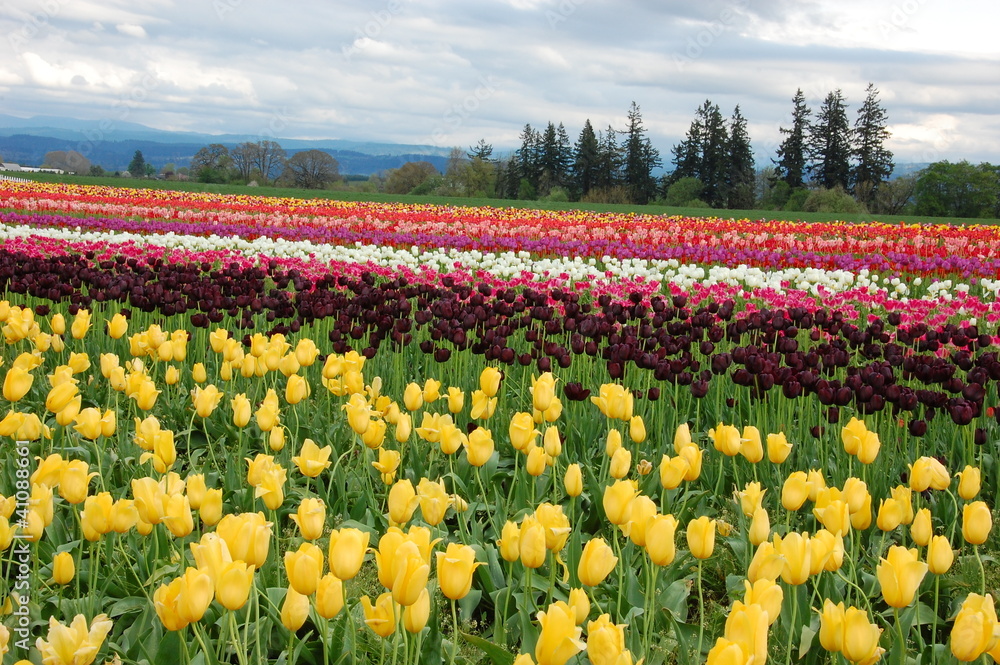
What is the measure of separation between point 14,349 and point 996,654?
6.09 meters

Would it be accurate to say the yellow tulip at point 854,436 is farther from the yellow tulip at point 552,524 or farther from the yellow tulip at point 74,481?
the yellow tulip at point 74,481

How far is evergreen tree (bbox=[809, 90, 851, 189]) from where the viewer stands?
59469 mm

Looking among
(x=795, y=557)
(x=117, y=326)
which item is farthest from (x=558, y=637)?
(x=117, y=326)

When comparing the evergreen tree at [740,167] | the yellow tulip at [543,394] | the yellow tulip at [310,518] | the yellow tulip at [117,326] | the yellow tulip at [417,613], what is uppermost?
the evergreen tree at [740,167]

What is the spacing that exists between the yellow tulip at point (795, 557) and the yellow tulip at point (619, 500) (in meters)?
0.40

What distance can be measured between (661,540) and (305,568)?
790 millimetres

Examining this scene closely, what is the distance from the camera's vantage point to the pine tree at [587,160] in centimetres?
6353

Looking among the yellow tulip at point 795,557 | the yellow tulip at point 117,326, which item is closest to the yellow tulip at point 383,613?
the yellow tulip at point 795,557

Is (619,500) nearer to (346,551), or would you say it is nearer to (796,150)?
(346,551)

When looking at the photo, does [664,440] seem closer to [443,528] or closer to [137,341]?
[443,528]

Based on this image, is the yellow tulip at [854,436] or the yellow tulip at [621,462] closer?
the yellow tulip at [621,462]

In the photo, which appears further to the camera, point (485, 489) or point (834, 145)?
point (834, 145)

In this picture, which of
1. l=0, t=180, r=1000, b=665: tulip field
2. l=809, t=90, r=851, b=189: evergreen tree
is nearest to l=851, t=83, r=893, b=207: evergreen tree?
l=809, t=90, r=851, b=189: evergreen tree

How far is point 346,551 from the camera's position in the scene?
5.56 ft
